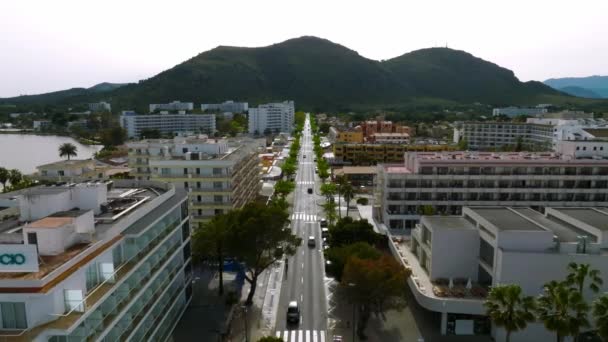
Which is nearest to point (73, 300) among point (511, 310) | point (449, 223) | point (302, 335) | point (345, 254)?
point (302, 335)

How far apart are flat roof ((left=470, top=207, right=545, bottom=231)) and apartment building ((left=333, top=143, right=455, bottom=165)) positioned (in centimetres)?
8053

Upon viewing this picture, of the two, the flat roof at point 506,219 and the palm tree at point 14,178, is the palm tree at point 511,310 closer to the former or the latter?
the flat roof at point 506,219

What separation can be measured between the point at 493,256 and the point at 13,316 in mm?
38546

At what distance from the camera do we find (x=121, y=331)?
27.8 m

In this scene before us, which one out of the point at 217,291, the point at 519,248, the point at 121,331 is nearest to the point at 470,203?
the point at 519,248

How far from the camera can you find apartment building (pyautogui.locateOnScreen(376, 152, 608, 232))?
231ft

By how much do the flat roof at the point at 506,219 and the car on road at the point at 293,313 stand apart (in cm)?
2129

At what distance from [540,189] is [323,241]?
1417 inches

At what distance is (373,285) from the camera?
3872 centimetres

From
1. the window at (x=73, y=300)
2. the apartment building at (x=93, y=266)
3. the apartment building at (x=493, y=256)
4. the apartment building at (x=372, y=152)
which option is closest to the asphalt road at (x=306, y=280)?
the apartment building at (x=493, y=256)

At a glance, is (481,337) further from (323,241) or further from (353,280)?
(323,241)

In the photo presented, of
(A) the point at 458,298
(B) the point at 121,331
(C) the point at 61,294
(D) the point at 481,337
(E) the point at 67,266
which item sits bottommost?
(D) the point at 481,337

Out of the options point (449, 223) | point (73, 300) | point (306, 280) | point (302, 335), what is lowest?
point (302, 335)

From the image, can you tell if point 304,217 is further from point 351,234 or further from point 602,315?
point 602,315
